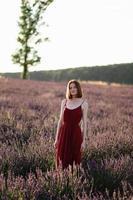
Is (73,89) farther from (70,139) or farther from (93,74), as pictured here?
(93,74)

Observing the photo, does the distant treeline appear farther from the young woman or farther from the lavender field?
the young woman

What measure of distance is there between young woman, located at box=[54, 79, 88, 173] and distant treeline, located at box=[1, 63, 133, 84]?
69124 millimetres

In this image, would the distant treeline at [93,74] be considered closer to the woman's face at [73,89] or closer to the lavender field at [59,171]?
the lavender field at [59,171]

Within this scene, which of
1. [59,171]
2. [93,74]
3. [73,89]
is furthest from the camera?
[93,74]

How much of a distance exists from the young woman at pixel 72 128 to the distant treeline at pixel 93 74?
69.1 m

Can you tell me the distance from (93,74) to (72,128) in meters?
75.4

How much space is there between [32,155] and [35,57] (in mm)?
36281

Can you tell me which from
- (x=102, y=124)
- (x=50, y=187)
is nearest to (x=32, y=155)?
(x=50, y=187)

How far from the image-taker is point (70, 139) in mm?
6273

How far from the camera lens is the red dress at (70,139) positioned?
6.14m

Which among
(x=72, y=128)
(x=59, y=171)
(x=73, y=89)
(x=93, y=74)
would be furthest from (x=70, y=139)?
(x=93, y=74)

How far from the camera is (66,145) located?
623 cm

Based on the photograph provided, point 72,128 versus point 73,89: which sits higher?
point 73,89

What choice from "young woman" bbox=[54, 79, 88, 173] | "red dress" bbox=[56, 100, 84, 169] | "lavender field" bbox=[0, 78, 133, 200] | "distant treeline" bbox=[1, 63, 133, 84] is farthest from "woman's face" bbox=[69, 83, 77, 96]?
"distant treeline" bbox=[1, 63, 133, 84]
